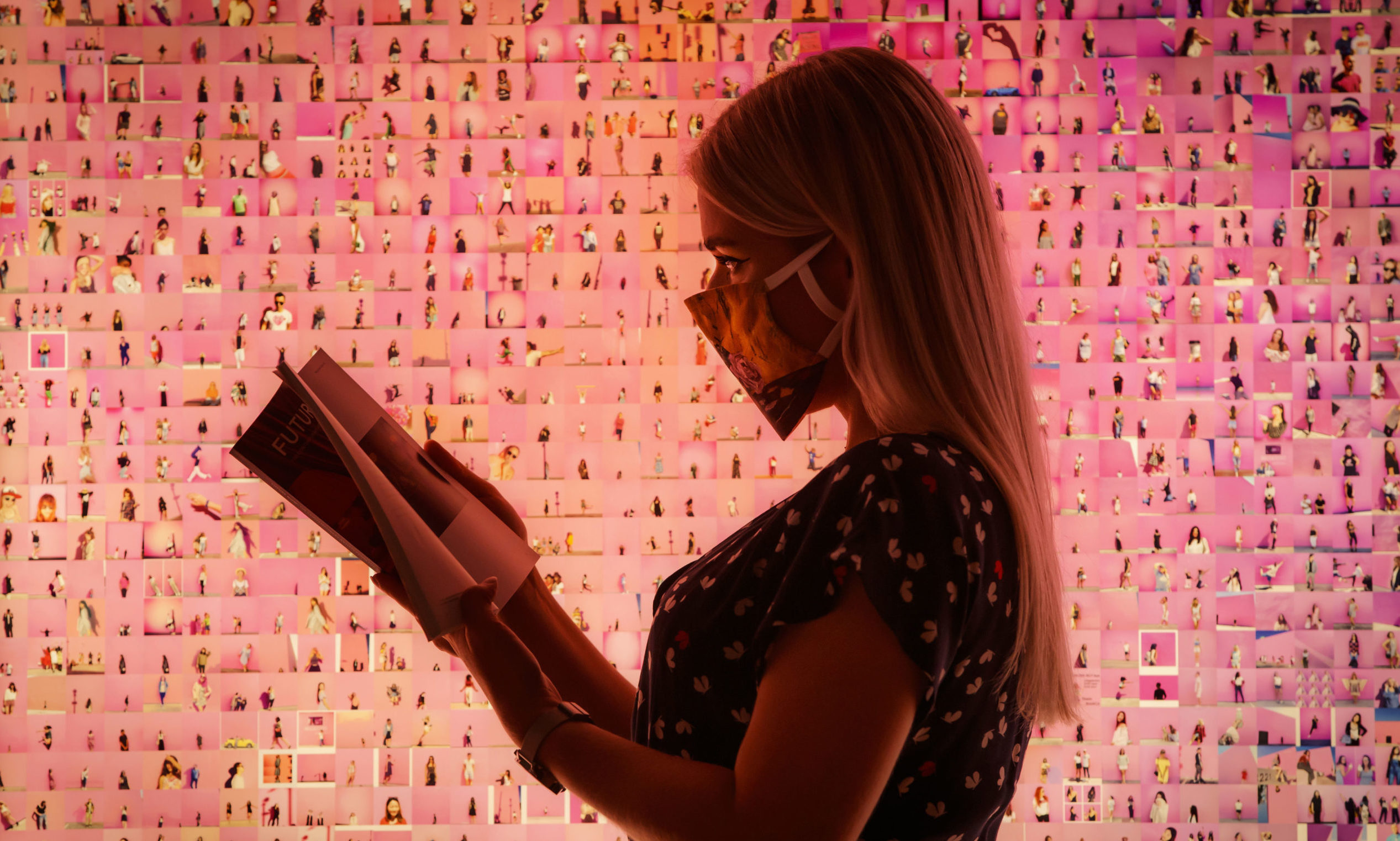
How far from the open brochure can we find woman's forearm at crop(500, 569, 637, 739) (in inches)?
2.1


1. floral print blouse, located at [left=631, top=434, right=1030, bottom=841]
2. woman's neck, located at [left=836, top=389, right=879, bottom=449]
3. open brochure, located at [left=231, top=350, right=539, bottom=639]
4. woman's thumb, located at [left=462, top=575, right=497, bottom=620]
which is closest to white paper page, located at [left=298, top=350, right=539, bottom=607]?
open brochure, located at [left=231, top=350, right=539, bottom=639]

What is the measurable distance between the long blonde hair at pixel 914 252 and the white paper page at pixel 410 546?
1.62 ft

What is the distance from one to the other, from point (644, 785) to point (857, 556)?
0.29m

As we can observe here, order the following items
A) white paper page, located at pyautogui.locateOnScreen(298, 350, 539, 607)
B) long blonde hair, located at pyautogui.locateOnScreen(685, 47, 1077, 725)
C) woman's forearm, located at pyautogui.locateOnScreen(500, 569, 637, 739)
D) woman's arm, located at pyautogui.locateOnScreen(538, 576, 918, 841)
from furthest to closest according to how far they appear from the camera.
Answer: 1. woman's forearm, located at pyautogui.locateOnScreen(500, 569, 637, 739)
2. white paper page, located at pyautogui.locateOnScreen(298, 350, 539, 607)
3. long blonde hair, located at pyautogui.locateOnScreen(685, 47, 1077, 725)
4. woman's arm, located at pyautogui.locateOnScreen(538, 576, 918, 841)

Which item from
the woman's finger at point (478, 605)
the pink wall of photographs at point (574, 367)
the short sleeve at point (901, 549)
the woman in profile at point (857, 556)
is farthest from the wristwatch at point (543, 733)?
the pink wall of photographs at point (574, 367)

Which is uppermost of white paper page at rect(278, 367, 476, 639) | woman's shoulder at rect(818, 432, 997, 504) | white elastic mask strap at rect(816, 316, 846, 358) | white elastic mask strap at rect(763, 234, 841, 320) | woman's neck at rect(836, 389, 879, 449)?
white elastic mask strap at rect(763, 234, 841, 320)

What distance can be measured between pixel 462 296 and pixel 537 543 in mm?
638

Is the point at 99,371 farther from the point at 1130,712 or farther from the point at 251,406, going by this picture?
the point at 1130,712

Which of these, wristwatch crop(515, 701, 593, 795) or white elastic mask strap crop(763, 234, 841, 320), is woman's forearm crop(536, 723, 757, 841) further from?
white elastic mask strap crop(763, 234, 841, 320)

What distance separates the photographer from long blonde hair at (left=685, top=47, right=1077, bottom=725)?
82 cm

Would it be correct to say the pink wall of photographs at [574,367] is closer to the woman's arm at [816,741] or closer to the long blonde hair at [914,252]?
the long blonde hair at [914,252]

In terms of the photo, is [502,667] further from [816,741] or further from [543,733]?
[816,741]

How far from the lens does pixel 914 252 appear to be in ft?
2.73

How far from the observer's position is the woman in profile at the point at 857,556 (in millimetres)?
710
